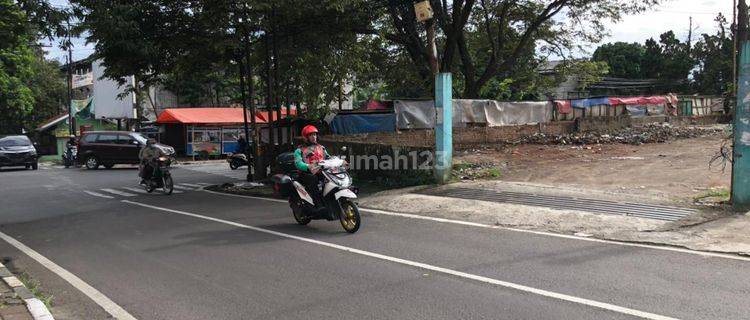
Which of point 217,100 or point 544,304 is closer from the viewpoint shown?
point 544,304

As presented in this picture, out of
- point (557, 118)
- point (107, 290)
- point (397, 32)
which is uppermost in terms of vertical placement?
point (397, 32)

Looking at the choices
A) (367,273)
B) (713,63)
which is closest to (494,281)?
(367,273)

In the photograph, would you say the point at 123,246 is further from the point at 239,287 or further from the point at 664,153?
the point at 664,153

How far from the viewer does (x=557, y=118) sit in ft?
84.9

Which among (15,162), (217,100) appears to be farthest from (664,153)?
(217,100)

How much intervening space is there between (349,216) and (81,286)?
3.76m

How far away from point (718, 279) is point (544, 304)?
6.80 feet

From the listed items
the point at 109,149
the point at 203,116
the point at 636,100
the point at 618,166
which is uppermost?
the point at 636,100

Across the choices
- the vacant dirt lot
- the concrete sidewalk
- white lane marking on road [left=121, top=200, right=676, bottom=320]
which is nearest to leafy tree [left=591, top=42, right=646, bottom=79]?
the vacant dirt lot

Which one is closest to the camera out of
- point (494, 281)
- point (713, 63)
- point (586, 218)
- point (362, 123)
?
point (494, 281)

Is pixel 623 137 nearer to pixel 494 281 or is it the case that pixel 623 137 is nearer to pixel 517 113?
pixel 517 113

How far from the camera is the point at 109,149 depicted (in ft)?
93.7

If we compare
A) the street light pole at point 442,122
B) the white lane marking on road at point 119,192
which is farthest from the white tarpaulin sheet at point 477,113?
the white lane marking on road at point 119,192

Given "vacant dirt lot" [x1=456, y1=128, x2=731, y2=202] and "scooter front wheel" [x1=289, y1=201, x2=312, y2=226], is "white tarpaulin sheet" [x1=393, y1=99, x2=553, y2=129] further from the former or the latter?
"scooter front wheel" [x1=289, y1=201, x2=312, y2=226]
